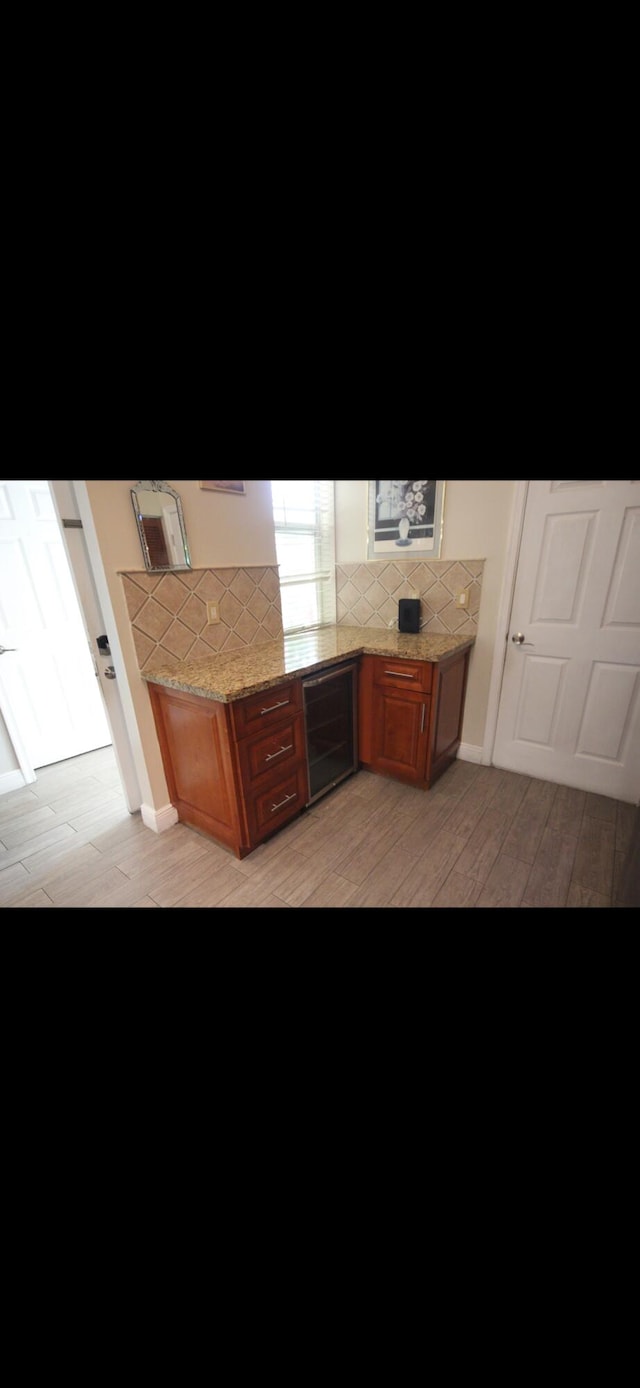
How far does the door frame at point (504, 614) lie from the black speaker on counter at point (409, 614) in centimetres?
45

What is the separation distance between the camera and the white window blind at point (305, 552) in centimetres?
281

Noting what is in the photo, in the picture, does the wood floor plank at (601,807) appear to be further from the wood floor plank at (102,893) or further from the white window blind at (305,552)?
the wood floor plank at (102,893)

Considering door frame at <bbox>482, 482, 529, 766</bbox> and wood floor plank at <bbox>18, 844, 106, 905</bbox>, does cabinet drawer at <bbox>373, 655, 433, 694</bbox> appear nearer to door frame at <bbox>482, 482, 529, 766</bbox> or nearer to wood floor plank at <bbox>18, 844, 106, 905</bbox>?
door frame at <bbox>482, 482, 529, 766</bbox>

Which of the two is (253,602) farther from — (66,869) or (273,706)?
(66,869)

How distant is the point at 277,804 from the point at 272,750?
29cm

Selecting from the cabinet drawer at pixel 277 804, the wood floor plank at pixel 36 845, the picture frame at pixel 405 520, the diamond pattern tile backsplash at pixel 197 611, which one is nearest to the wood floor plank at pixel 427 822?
the cabinet drawer at pixel 277 804

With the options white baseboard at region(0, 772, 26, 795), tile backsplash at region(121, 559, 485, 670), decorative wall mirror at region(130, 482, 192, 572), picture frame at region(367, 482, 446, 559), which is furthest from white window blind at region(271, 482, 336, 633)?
white baseboard at region(0, 772, 26, 795)

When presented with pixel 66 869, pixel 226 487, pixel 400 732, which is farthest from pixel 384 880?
pixel 226 487

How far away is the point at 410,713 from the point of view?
2.41 meters

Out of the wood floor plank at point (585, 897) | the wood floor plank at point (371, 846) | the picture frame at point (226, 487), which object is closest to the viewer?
the wood floor plank at point (585, 897)

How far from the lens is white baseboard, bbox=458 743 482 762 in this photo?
→ 9.18 ft
